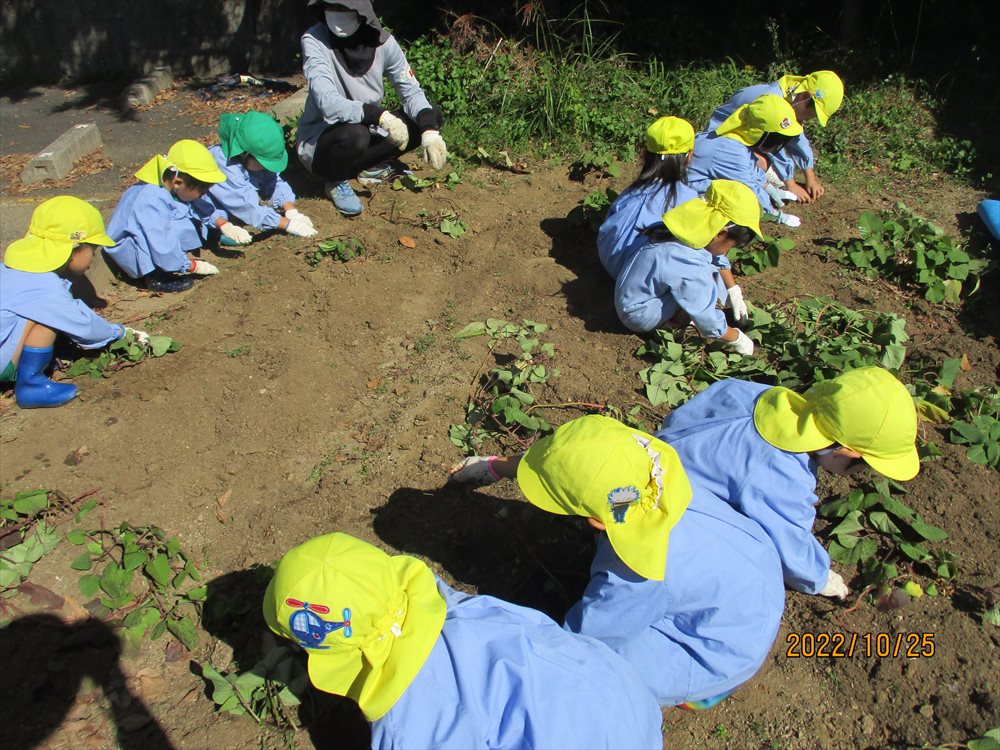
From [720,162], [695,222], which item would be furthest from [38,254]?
[720,162]

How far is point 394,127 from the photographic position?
483cm

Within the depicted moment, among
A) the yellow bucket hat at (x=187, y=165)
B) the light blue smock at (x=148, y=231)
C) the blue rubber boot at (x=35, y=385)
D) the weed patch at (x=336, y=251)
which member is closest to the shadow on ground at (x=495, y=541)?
the blue rubber boot at (x=35, y=385)

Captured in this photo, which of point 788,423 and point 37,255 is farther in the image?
point 37,255

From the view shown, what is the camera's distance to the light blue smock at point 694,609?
221 cm

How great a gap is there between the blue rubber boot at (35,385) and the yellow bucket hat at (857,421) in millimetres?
3177

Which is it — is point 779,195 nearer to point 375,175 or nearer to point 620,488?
point 375,175

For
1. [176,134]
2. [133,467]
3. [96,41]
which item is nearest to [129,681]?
[133,467]

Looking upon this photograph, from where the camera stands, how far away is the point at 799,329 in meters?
3.96

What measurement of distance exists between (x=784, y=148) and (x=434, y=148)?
2.34 meters

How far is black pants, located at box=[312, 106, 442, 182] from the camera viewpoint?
484cm

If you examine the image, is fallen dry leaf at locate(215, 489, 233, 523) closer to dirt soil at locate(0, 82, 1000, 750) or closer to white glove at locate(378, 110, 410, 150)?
dirt soil at locate(0, 82, 1000, 750)

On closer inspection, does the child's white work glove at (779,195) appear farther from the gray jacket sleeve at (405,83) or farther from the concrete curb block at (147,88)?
the concrete curb block at (147,88)
